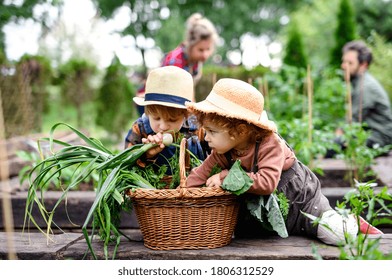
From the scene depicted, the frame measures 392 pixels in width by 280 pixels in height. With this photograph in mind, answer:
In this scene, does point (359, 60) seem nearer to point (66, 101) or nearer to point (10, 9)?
point (10, 9)

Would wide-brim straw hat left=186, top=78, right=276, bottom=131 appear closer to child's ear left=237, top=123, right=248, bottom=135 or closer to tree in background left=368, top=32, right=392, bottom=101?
child's ear left=237, top=123, right=248, bottom=135

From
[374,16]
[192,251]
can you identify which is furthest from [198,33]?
[374,16]

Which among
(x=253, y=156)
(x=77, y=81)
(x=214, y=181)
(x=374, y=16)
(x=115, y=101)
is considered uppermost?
(x=374, y=16)

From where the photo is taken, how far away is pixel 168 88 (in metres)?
2.82

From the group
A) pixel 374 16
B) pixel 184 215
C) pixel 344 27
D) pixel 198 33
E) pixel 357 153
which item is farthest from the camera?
pixel 374 16

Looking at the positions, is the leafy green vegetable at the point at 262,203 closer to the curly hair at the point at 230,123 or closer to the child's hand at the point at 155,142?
the curly hair at the point at 230,123

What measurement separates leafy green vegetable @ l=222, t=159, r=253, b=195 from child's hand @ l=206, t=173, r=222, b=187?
0.10m

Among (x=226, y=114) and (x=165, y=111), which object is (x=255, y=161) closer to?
(x=226, y=114)

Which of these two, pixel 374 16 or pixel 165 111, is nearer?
pixel 165 111

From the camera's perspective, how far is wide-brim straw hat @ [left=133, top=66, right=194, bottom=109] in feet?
9.19

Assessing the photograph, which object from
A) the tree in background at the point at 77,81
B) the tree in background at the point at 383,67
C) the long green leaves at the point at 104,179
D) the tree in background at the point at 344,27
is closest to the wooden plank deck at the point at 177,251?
the long green leaves at the point at 104,179

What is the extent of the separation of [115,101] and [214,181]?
7.93m
